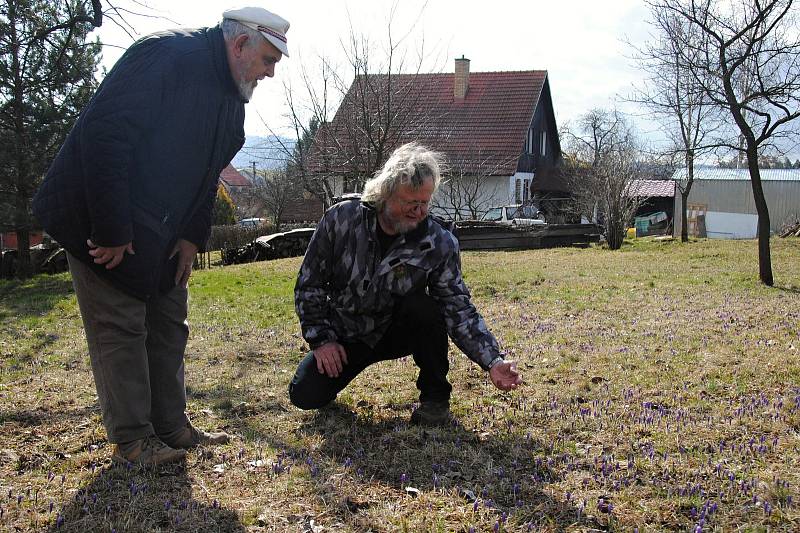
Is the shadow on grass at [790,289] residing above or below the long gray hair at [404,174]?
below

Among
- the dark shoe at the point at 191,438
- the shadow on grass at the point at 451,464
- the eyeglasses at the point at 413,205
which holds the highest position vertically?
the eyeglasses at the point at 413,205

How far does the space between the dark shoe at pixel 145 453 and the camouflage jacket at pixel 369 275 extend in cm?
83

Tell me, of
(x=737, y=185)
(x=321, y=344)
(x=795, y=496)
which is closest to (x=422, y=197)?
(x=321, y=344)

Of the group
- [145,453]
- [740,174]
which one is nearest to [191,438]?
[145,453]

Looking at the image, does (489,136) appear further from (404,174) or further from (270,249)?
(404,174)

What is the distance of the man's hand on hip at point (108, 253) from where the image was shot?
2.63m

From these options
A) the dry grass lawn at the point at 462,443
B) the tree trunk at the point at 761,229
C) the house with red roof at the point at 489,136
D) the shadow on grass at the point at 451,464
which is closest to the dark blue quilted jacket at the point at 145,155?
the dry grass lawn at the point at 462,443

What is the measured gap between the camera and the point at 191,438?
3.24m

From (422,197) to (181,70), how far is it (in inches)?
45.9

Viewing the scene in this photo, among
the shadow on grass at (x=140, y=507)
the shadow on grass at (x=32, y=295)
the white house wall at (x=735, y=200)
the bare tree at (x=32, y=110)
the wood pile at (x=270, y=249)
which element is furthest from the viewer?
the white house wall at (x=735, y=200)

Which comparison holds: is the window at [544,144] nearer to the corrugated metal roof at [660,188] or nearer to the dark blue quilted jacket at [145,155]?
the corrugated metal roof at [660,188]

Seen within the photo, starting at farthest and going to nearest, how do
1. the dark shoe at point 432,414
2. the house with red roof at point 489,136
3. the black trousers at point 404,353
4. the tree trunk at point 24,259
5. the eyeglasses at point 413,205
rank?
the house with red roof at point 489,136, the tree trunk at point 24,259, the dark shoe at point 432,414, the black trousers at point 404,353, the eyeglasses at point 413,205

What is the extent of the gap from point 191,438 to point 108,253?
1.05 m

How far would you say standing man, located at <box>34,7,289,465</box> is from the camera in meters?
2.60
